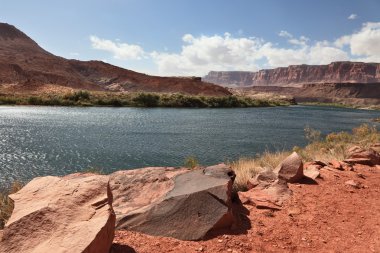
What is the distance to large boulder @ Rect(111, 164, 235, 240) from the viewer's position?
6.87 meters

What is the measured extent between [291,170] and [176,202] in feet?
17.2

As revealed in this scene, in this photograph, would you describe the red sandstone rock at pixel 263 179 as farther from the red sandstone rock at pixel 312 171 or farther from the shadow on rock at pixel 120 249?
the shadow on rock at pixel 120 249

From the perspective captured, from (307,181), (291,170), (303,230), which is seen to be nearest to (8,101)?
(291,170)

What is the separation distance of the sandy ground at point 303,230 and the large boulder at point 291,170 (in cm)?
41

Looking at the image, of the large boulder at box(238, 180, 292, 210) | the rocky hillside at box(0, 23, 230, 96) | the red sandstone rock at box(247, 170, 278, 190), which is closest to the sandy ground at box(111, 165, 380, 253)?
the large boulder at box(238, 180, 292, 210)

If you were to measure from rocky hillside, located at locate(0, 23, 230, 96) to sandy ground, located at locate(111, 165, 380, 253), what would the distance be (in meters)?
76.8

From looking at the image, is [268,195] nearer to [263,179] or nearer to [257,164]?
[263,179]

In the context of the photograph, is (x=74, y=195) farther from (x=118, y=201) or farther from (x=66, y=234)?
(x=118, y=201)

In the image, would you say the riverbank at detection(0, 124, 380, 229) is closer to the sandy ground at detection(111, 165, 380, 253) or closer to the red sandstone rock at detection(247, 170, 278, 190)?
the red sandstone rock at detection(247, 170, 278, 190)

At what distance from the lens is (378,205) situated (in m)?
9.52

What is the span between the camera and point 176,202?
7.35 meters

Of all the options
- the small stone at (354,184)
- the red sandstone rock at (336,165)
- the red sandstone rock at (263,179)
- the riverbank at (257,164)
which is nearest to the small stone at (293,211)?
the riverbank at (257,164)

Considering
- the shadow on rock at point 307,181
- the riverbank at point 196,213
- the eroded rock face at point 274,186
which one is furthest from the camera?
the shadow on rock at point 307,181

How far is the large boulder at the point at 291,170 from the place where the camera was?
11117 millimetres
